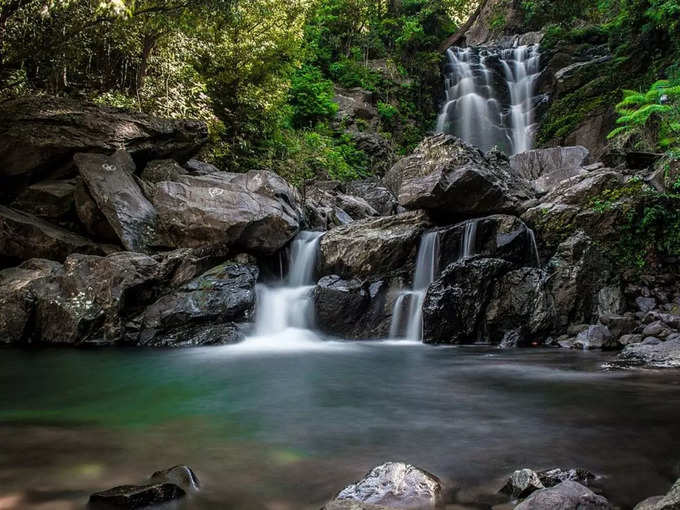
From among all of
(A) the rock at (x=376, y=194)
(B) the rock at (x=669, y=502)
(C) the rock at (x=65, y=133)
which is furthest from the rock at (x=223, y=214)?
(B) the rock at (x=669, y=502)

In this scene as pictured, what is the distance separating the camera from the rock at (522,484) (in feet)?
8.57

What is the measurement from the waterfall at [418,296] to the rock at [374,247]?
0.26m

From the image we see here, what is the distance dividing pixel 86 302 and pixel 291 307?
3.96 metres

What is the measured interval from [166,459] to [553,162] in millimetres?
13826

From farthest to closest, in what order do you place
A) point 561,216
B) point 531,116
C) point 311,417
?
point 531,116 → point 561,216 → point 311,417

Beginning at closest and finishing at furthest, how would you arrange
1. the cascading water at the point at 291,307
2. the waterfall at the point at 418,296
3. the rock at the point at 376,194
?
the cascading water at the point at 291,307 < the waterfall at the point at 418,296 < the rock at the point at 376,194

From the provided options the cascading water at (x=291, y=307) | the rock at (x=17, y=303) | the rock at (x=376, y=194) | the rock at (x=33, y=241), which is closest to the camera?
the rock at (x=17, y=303)

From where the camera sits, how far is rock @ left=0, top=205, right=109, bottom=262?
998cm

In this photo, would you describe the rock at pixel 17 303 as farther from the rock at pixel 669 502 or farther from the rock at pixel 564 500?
the rock at pixel 669 502

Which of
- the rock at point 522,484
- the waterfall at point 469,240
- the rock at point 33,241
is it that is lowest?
the rock at point 522,484

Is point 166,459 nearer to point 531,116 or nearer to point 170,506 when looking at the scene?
point 170,506

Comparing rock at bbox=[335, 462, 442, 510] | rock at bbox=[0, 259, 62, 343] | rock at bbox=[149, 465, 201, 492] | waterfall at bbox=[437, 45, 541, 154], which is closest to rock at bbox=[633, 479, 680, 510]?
rock at bbox=[335, 462, 442, 510]

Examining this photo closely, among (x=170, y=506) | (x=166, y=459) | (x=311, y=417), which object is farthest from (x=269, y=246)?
(x=170, y=506)

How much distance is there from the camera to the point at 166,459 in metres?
3.25
